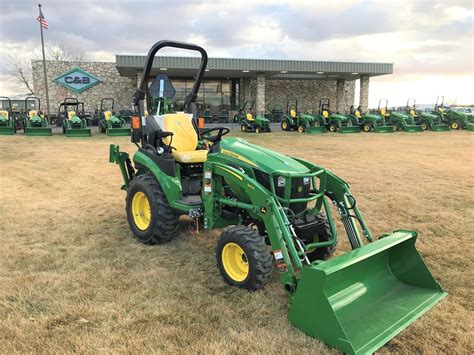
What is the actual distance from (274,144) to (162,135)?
10118mm

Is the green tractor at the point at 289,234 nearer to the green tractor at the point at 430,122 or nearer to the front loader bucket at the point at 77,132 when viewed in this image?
the front loader bucket at the point at 77,132

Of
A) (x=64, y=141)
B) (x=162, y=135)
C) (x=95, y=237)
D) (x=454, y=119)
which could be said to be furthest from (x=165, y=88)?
(x=454, y=119)

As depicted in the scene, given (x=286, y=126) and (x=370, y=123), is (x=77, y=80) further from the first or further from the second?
(x=370, y=123)

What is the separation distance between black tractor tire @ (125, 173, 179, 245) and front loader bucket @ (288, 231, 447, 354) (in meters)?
1.75

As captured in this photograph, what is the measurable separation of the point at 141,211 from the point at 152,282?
4.08 ft

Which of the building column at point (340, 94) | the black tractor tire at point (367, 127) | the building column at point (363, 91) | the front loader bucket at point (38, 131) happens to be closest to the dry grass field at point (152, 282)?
the front loader bucket at point (38, 131)

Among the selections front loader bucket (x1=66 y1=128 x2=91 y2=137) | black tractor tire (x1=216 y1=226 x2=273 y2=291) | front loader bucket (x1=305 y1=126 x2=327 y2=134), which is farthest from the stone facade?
black tractor tire (x1=216 y1=226 x2=273 y2=291)

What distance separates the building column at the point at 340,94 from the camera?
93.0 feet

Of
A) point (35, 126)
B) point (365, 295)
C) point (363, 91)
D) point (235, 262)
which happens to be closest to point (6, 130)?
point (35, 126)

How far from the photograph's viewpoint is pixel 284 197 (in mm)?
3137

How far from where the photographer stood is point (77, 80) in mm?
24703

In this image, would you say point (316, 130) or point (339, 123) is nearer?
point (316, 130)

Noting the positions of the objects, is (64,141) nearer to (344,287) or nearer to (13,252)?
(13,252)

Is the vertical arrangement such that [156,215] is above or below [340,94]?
below
